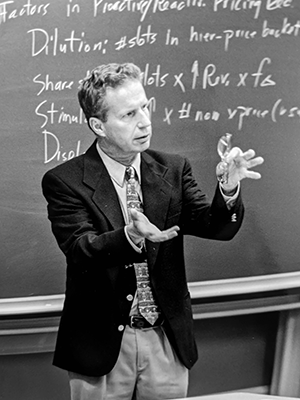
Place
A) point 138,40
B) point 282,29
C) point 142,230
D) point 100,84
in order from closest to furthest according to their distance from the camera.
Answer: point 142,230 < point 100,84 < point 138,40 < point 282,29

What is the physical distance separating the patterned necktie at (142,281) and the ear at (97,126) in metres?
0.11

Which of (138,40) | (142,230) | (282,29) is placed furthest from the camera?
(282,29)

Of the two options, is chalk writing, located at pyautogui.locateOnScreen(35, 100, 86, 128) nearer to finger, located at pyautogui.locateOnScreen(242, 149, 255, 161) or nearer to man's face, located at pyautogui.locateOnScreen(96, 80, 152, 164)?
man's face, located at pyautogui.locateOnScreen(96, 80, 152, 164)

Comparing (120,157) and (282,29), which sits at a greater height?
(282,29)

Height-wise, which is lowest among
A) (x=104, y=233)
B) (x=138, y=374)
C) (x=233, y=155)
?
(x=138, y=374)

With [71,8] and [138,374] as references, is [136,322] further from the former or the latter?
[71,8]

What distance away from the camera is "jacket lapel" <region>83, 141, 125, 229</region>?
5.29ft

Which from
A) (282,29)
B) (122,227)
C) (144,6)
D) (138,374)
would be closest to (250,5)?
(282,29)

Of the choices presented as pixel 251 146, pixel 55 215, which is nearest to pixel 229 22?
pixel 251 146

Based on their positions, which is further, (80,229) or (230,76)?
(230,76)

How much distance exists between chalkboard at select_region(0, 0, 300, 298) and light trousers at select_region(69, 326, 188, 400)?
8.8 inches

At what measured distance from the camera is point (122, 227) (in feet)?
5.11

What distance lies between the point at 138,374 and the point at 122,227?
0.40m

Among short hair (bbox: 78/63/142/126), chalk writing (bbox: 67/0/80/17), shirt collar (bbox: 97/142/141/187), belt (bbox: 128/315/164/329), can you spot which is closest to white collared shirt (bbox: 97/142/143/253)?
shirt collar (bbox: 97/142/141/187)
